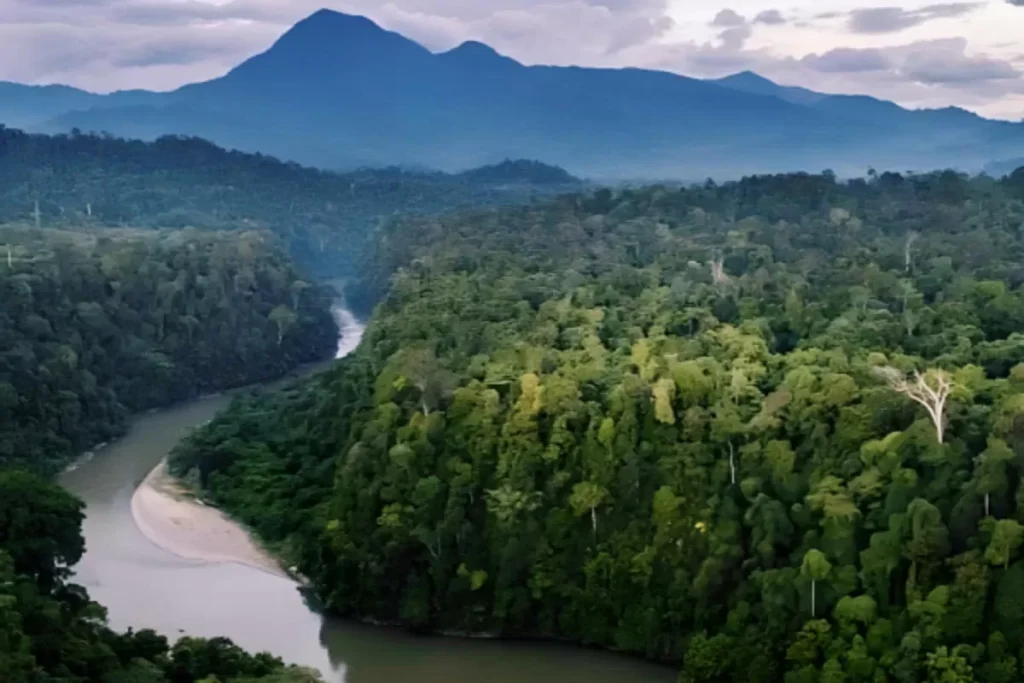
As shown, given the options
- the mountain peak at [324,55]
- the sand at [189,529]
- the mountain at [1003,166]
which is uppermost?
the mountain peak at [324,55]

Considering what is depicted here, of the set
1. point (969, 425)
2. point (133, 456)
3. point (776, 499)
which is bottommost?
point (133, 456)

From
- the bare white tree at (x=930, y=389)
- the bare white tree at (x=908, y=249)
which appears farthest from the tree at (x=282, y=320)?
the bare white tree at (x=930, y=389)

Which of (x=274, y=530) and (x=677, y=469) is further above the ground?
(x=677, y=469)

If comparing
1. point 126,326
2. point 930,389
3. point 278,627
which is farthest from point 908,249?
point 126,326

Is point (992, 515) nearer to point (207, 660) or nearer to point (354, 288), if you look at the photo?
point (207, 660)

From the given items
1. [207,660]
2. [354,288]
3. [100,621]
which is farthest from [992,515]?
[354,288]

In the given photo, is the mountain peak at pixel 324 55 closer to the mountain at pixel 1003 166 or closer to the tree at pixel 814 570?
the mountain at pixel 1003 166

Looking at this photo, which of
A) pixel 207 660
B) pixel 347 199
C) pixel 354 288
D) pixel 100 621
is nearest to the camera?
pixel 207 660
